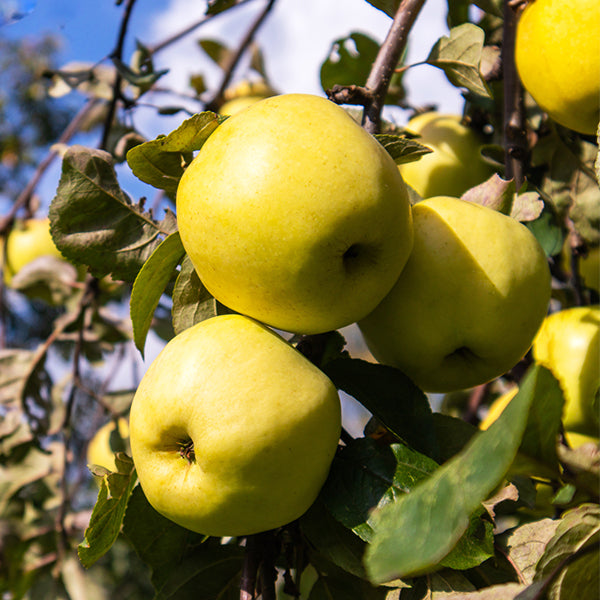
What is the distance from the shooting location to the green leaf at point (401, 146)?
68 centimetres

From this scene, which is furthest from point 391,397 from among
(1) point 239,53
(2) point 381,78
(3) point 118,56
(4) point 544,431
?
(1) point 239,53

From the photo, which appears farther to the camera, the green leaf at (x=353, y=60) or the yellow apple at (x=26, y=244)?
the yellow apple at (x=26, y=244)

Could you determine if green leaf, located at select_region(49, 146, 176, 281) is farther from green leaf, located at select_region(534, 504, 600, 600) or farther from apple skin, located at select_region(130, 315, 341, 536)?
green leaf, located at select_region(534, 504, 600, 600)

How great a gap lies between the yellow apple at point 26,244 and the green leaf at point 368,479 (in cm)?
160

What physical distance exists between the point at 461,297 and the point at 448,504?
286mm

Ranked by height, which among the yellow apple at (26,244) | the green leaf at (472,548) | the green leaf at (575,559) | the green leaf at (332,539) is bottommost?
the yellow apple at (26,244)

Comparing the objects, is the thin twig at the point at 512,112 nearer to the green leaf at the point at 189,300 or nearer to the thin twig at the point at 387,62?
the thin twig at the point at 387,62

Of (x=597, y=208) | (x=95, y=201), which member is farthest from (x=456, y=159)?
(x=95, y=201)

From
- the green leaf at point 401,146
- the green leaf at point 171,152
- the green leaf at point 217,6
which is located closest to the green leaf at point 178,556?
the green leaf at point 171,152

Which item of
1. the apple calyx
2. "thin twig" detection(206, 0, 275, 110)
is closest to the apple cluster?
the apple calyx

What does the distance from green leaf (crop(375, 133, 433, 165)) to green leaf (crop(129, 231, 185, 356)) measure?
9.4 inches

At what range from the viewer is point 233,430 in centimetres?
53

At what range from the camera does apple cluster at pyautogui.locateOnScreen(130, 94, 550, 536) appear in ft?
1.78

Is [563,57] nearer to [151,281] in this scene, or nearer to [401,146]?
[401,146]
